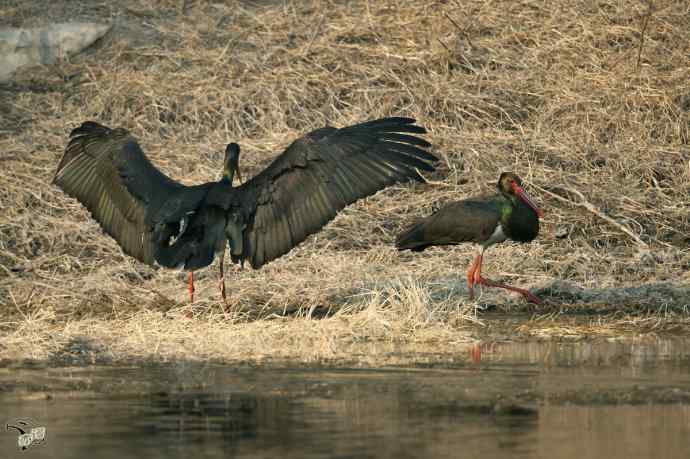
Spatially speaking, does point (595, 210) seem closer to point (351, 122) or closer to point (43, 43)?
point (351, 122)

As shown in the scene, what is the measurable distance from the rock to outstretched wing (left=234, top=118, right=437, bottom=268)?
626 centimetres

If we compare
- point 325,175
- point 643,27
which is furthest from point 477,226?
point 643,27

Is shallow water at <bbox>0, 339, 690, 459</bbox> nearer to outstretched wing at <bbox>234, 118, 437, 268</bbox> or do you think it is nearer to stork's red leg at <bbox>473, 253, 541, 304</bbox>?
outstretched wing at <bbox>234, 118, 437, 268</bbox>

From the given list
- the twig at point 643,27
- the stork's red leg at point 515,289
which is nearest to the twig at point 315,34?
the twig at point 643,27

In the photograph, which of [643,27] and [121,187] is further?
[643,27]

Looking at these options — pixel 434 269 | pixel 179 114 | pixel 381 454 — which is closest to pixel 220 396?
pixel 381 454

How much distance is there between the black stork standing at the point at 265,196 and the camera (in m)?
8.52

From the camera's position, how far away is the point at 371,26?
47.1 ft

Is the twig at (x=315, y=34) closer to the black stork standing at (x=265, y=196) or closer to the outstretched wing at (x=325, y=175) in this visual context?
the black stork standing at (x=265, y=196)

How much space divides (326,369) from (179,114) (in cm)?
655

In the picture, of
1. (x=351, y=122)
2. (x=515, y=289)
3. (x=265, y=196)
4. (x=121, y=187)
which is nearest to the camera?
(x=265, y=196)

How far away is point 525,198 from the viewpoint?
10445 mm

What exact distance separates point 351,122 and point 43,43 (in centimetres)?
368

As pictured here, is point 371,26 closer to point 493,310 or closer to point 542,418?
point 493,310
